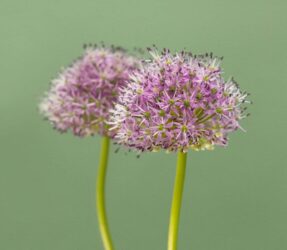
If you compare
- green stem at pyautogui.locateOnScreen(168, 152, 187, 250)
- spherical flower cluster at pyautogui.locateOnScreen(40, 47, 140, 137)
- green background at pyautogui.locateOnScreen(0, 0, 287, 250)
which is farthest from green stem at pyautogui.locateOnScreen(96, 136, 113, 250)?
green background at pyautogui.locateOnScreen(0, 0, 287, 250)

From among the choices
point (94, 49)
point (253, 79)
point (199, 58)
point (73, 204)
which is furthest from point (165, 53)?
point (73, 204)

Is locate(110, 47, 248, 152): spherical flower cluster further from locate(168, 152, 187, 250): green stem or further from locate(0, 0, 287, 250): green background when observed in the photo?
locate(0, 0, 287, 250): green background

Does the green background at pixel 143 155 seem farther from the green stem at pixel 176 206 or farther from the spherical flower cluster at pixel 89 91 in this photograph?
the green stem at pixel 176 206

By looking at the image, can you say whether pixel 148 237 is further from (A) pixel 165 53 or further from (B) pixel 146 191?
(A) pixel 165 53

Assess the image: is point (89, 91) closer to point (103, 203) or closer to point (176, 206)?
point (103, 203)

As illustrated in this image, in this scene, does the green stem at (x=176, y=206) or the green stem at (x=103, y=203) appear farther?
the green stem at (x=103, y=203)

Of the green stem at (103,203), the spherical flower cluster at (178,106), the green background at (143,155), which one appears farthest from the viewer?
the green background at (143,155)

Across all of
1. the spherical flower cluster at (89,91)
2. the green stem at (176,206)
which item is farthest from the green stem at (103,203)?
the green stem at (176,206)

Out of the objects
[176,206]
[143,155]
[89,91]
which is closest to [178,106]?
[176,206]
